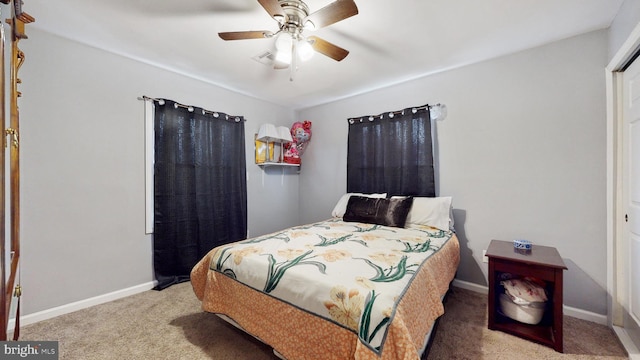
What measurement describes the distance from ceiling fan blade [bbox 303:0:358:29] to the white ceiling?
0.23 meters

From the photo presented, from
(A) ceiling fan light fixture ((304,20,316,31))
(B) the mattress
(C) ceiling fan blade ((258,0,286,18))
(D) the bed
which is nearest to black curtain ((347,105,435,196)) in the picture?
(D) the bed

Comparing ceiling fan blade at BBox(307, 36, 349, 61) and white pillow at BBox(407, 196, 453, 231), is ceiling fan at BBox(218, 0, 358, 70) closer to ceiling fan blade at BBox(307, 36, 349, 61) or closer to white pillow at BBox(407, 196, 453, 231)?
Result: ceiling fan blade at BBox(307, 36, 349, 61)

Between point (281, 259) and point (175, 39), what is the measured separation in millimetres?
2068

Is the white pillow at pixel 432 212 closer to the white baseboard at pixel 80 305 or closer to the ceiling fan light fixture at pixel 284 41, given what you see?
the ceiling fan light fixture at pixel 284 41

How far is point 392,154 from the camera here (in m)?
3.12

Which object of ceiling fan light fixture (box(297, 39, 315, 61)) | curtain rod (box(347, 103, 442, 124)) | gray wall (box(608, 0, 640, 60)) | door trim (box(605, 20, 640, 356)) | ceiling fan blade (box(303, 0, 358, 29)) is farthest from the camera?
curtain rod (box(347, 103, 442, 124))

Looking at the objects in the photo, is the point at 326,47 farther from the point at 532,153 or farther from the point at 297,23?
the point at 532,153

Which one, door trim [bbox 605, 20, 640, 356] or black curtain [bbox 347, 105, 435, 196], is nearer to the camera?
door trim [bbox 605, 20, 640, 356]

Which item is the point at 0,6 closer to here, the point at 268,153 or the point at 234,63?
the point at 234,63

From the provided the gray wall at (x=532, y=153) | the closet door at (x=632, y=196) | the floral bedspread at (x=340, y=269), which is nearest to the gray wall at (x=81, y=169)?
the floral bedspread at (x=340, y=269)

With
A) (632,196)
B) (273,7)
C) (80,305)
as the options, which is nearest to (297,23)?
(273,7)

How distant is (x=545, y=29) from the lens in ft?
6.63

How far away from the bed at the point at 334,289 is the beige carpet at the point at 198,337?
216mm

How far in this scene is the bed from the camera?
1139mm
